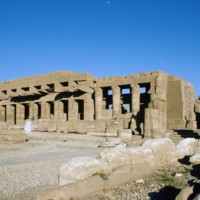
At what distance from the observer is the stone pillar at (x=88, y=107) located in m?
29.8

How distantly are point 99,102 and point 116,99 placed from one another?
177cm

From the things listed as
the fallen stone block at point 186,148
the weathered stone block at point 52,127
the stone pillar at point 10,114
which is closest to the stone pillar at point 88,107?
the weathered stone block at point 52,127

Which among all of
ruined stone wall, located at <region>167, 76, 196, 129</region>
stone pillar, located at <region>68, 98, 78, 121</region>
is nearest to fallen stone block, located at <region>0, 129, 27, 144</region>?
ruined stone wall, located at <region>167, 76, 196, 129</region>

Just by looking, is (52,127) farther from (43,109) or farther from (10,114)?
(10,114)

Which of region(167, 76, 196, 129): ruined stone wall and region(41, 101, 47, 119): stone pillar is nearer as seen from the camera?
region(167, 76, 196, 129): ruined stone wall

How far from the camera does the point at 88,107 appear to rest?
29828mm

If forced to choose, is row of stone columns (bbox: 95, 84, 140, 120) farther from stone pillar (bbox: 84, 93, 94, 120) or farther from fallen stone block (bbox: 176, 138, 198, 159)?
fallen stone block (bbox: 176, 138, 198, 159)

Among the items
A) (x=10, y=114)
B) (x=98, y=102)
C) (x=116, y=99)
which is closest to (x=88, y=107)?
(x=98, y=102)

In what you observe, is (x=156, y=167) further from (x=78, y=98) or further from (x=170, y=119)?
(x=78, y=98)

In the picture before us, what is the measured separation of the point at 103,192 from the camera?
5.86 m

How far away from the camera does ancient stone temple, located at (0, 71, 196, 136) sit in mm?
20875

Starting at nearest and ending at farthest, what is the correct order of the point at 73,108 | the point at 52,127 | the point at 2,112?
1. the point at 52,127
2. the point at 73,108
3. the point at 2,112

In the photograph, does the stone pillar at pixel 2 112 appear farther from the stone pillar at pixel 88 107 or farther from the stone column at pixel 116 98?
the stone column at pixel 116 98

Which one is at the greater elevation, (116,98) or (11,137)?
(116,98)
